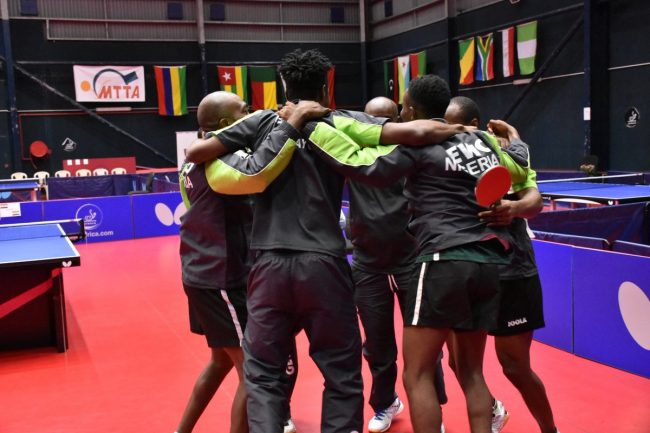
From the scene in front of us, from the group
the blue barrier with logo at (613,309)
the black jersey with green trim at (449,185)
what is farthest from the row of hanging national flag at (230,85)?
the black jersey with green trim at (449,185)

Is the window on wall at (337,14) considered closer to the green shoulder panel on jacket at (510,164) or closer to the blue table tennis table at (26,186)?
the blue table tennis table at (26,186)

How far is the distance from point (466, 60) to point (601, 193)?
33.1 ft

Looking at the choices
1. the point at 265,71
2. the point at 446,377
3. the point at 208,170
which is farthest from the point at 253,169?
the point at 265,71

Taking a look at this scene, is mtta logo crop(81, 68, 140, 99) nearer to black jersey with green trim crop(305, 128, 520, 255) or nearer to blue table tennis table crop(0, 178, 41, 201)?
blue table tennis table crop(0, 178, 41, 201)

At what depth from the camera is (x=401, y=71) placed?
1938 cm

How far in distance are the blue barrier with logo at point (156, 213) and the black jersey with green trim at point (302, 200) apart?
31.1 ft

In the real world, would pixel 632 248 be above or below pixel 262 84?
below

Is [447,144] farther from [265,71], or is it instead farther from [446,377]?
[265,71]

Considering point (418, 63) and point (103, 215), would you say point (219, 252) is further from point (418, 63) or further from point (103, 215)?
point (418, 63)

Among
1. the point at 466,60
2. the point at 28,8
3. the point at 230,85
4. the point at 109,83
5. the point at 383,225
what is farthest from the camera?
the point at 230,85

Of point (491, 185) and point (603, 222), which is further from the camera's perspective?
point (603, 222)

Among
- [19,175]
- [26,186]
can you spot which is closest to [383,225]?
[26,186]

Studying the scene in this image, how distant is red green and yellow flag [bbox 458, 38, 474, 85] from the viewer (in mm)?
16891

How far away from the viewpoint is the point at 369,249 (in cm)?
345
